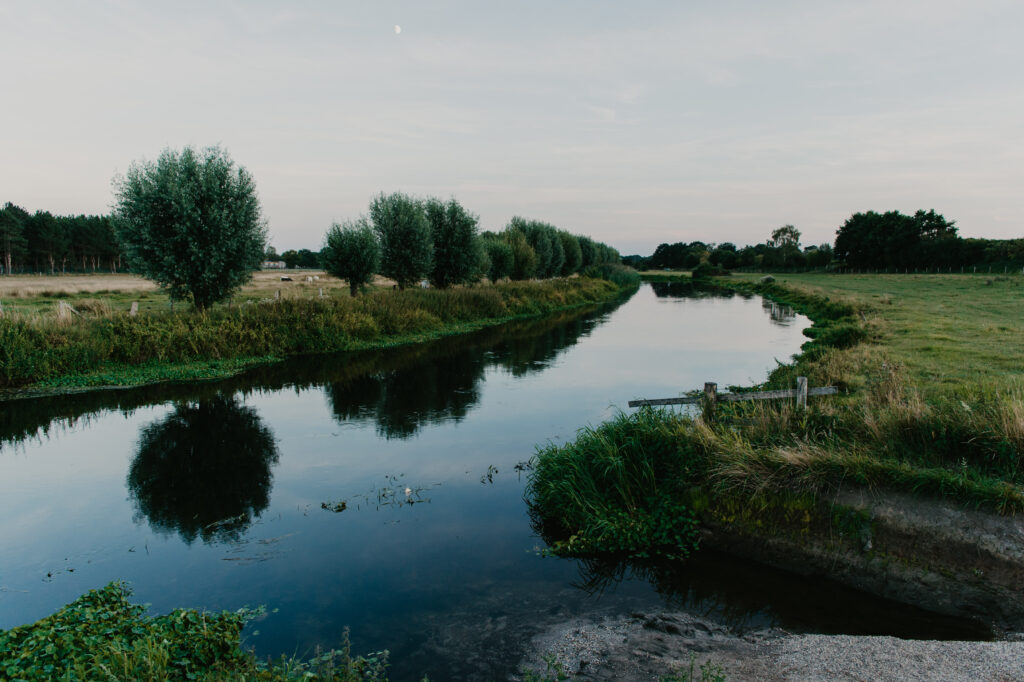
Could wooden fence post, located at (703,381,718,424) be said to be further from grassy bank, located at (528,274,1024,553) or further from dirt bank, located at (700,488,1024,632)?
dirt bank, located at (700,488,1024,632)

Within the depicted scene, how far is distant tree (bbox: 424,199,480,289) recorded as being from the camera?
42562 millimetres

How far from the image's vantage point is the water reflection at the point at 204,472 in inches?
378

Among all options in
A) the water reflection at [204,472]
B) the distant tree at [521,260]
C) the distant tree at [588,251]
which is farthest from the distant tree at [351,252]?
the distant tree at [588,251]

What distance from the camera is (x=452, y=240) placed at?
140 ft

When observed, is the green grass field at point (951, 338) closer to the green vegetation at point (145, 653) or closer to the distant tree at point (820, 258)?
the green vegetation at point (145, 653)

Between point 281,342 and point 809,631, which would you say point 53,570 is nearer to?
point 809,631

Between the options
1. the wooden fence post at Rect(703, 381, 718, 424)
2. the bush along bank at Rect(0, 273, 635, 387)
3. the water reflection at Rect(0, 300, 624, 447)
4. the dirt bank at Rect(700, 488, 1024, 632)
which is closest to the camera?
the dirt bank at Rect(700, 488, 1024, 632)

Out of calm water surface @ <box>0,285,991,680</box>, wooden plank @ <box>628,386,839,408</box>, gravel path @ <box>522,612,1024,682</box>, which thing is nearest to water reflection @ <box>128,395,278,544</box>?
calm water surface @ <box>0,285,991,680</box>

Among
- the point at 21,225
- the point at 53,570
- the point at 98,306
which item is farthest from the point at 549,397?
the point at 21,225

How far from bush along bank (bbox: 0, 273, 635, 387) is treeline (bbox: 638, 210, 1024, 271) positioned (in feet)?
267

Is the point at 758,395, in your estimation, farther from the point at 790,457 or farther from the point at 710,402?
the point at 790,457

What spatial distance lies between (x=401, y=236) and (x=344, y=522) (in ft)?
98.9

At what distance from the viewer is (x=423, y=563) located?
8273 mm

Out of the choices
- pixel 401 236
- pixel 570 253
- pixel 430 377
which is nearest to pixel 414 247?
pixel 401 236
